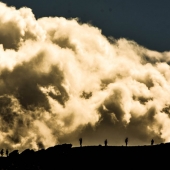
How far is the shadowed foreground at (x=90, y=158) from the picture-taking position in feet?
388

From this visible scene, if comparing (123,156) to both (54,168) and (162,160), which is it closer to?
(162,160)

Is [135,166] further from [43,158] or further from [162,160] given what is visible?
[43,158]

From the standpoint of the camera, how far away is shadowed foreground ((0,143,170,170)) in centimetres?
11812

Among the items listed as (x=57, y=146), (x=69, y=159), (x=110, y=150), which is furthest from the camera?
(x=57, y=146)

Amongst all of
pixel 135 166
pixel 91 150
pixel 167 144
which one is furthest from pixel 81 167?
pixel 167 144

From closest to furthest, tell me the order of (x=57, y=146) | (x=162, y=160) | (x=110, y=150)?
(x=162, y=160) → (x=110, y=150) → (x=57, y=146)

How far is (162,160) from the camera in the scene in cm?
11688

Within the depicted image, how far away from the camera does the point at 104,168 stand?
123062 mm

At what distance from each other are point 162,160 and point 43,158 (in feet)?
129

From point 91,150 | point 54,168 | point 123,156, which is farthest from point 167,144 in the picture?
point 54,168

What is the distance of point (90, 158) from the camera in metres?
128

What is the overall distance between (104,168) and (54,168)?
16942 millimetres

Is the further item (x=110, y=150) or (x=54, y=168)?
(x=54, y=168)

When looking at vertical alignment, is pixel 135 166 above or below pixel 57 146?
below
